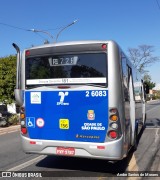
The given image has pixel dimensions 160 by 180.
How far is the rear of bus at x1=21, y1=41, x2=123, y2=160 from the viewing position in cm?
711

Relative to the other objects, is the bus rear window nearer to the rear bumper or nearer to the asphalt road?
the rear bumper

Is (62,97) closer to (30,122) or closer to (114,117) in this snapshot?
(30,122)

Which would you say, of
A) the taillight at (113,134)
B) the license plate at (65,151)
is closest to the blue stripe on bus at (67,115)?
the taillight at (113,134)

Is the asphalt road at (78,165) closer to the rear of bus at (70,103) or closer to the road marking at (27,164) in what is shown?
the road marking at (27,164)

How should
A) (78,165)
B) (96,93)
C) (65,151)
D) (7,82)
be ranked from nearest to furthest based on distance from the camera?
(96,93), (65,151), (78,165), (7,82)

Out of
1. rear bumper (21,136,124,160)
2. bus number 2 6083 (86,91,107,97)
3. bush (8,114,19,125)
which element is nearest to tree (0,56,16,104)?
bush (8,114,19,125)

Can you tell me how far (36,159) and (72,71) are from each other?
118 inches

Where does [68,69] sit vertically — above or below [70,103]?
above

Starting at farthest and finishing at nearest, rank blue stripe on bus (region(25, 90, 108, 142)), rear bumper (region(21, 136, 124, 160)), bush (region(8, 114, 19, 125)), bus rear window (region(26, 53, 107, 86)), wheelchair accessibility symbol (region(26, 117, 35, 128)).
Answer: bush (region(8, 114, 19, 125)) < wheelchair accessibility symbol (region(26, 117, 35, 128)) < bus rear window (region(26, 53, 107, 86)) < blue stripe on bus (region(25, 90, 108, 142)) < rear bumper (region(21, 136, 124, 160))

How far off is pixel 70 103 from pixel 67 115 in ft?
0.90

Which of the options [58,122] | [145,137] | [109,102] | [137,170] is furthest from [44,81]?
[145,137]

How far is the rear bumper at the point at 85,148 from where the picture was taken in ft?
23.1

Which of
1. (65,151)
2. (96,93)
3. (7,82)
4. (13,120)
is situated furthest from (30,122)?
(7,82)

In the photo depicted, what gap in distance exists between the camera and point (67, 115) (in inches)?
295
